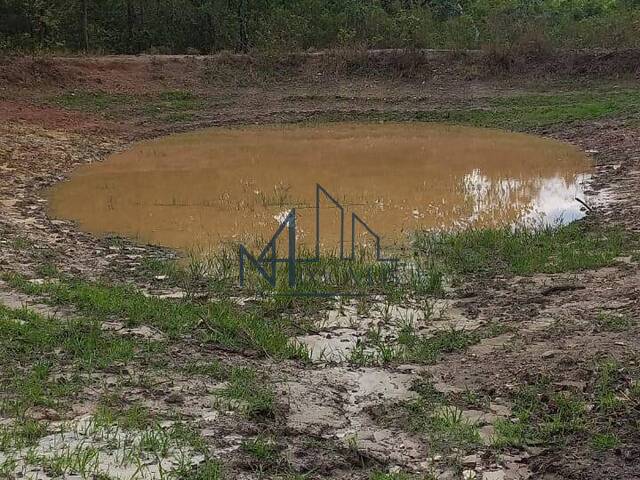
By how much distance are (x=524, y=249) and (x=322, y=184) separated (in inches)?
243

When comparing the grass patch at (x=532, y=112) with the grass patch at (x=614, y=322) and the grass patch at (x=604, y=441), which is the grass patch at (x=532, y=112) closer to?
the grass patch at (x=614, y=322)

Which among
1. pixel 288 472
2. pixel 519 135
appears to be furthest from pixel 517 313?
pixel 519 135

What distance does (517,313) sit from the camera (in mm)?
7488

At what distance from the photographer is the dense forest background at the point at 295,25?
29750mm

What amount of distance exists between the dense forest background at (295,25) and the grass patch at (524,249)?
67.7ft

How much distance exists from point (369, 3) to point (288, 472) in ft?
114

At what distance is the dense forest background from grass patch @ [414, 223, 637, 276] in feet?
67.7

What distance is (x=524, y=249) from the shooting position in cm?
960

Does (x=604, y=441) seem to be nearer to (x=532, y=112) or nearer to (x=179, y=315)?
(x=179, y=315)

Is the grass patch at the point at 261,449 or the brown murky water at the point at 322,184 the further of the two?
the brown murky water at the point at 322,184

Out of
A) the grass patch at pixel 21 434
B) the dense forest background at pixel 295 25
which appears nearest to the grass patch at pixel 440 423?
the grass patch at pixel 21 434

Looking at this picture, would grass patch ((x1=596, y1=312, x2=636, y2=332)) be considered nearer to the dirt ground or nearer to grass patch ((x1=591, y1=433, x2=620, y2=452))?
the dirt ground

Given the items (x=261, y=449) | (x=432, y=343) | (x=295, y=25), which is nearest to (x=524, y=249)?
(x=432, y=343)

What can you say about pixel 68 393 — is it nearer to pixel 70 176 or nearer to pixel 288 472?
pixel 288 472
